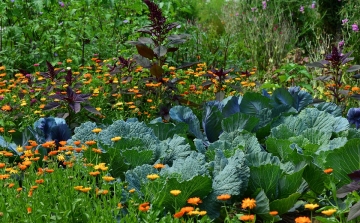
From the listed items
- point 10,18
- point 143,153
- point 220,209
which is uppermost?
point 10,18

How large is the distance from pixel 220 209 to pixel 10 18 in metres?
4.51

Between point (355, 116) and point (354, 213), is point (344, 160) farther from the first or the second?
point (355, 116)

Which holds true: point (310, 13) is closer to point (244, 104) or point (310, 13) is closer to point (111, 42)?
point (111, 42)

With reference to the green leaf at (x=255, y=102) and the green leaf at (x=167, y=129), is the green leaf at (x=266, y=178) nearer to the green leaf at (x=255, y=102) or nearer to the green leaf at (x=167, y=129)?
the green leaf at (x=167, y=129)

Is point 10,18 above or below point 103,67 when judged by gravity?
above

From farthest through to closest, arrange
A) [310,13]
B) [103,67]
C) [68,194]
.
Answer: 1. [310,13]
2. [103,67]
3. [68,194]

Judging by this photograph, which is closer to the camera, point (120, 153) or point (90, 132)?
point (120, 153)

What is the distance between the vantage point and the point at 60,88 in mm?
5250

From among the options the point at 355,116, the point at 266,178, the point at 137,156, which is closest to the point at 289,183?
the point at 266,178

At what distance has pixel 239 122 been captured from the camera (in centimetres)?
383

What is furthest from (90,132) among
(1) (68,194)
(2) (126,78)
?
(2) (126,78)

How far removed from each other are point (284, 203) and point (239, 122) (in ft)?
2.88

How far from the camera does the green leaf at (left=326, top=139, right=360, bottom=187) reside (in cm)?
310

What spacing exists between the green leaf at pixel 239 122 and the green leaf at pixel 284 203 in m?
0.83
